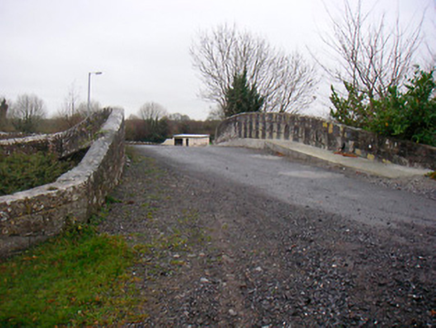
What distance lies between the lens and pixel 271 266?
11.6 feet

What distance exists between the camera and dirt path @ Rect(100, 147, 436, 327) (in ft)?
9.02

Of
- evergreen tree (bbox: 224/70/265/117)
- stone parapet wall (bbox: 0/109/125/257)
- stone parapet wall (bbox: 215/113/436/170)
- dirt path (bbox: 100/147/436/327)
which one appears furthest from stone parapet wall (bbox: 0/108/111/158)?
evergreen tree (bbox: 224/70/265/117)

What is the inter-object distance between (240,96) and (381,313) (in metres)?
22.2

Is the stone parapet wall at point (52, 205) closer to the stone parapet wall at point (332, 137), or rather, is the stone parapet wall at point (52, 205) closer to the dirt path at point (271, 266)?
the dirt path at point (271, 266)

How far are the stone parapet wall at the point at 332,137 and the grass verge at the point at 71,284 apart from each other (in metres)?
6.84

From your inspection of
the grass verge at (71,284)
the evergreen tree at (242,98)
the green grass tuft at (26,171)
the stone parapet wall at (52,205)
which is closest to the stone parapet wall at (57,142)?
the green grass tuft at (26,171)

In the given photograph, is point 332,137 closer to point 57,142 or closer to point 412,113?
point 412,113

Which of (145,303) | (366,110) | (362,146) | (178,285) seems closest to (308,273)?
(178,285)

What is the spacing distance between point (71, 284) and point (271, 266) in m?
1.91

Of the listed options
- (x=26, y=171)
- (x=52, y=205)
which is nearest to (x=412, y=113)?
(x=52, y=205)

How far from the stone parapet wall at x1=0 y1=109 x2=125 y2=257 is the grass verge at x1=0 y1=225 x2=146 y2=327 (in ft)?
0.47

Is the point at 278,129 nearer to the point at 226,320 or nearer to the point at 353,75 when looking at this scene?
the point at 353,75

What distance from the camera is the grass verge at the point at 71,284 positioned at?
275cm

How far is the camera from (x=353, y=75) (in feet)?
43.8
